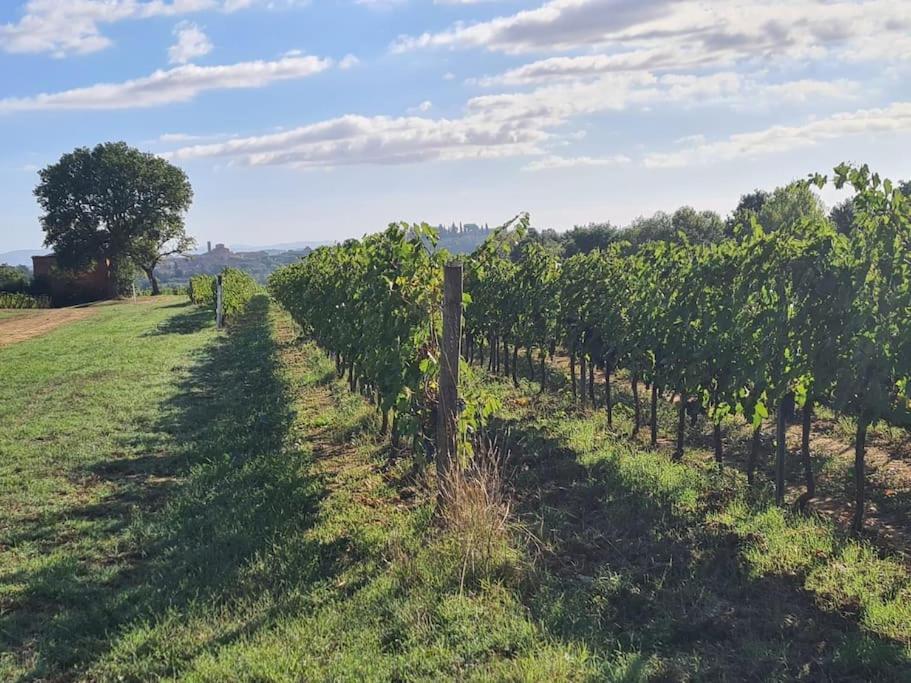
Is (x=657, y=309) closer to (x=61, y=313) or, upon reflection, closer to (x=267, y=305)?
(x=267, y=305)

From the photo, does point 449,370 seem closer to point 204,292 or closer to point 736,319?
point 736,319

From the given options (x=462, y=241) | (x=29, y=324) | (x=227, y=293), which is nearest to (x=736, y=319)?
(x=227, y=293)

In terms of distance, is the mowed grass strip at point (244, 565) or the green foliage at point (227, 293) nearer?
the mowed grass strip at point (244, 565)

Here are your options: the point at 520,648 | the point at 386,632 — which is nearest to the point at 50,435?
the point at 386,632

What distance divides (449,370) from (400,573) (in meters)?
1.70

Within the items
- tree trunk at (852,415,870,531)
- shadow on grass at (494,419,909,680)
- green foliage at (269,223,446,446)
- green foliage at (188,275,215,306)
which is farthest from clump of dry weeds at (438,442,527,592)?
green foliage at (188,275,215,306)

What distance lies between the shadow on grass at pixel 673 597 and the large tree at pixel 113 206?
52356 mm

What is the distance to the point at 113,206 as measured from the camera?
51438 millimetres

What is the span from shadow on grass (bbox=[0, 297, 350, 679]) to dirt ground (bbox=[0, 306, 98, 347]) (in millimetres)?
18338

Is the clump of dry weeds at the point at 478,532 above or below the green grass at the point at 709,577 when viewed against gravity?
above

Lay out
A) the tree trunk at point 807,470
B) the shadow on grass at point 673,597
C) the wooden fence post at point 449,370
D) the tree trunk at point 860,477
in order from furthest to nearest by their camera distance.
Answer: the tree trunk at point 807,470
the wooden fence post at point 449,370
the tree trunk at point 860,477
the shadow on grass at point 673,597

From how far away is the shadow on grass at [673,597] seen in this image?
11.6ft

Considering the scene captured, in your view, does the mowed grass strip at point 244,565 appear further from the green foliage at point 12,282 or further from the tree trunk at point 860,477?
the green foliage at point 12,282

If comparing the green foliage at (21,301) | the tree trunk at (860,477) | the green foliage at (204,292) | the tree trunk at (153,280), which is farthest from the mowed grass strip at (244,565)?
the tree trunk at (153,280)
